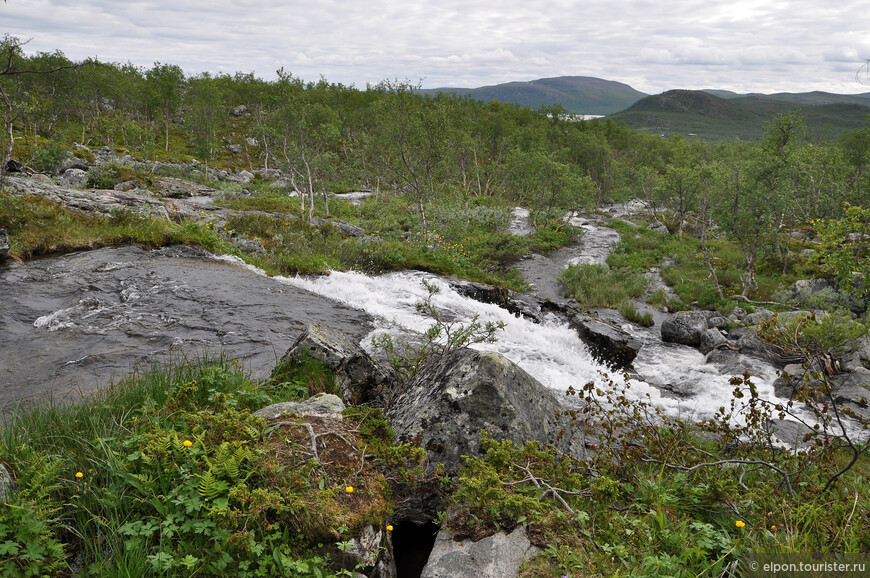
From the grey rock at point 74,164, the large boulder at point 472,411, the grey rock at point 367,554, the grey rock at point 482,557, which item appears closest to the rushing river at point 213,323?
the large boulder at point 472,411

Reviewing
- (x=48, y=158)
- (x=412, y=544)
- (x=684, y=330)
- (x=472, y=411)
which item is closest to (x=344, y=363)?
(x=472, y=411)

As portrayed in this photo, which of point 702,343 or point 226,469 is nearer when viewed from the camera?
point 226,469

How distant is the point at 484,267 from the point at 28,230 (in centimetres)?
2008

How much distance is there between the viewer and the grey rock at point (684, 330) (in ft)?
59.5

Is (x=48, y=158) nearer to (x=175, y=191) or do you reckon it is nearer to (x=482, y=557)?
(x=175, y=191)

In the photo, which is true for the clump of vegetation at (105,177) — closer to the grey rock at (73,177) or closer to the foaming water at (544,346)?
the grey rock at (73,177)

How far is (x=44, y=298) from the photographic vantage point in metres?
12.0

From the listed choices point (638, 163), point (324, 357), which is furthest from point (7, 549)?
point (638, 163)

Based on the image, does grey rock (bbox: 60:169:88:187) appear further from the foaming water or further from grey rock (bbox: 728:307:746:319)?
grey rock (bbox: 728:307:746:319)

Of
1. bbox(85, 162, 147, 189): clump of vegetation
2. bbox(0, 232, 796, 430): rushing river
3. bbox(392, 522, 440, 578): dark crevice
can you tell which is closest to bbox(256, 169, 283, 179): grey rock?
bbox(85, 162, 147, 189): clump of vegetation

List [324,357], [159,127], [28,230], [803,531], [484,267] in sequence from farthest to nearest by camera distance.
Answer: [159,127]
[484,267]
[28,230]
[324,357]
[803,531]

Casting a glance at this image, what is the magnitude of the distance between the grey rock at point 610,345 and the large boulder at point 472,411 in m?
9.24

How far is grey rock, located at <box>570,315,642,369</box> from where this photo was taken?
14.8 meters

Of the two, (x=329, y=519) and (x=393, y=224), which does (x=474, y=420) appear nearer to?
(x=329, y=519)
